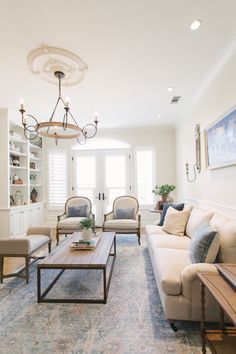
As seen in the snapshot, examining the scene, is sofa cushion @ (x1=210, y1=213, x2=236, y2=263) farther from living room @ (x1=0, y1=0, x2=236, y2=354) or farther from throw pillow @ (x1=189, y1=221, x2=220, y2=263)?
living room @ (x1=0, y1=0, x2=236, y2=354)

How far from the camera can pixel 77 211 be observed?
17.3 feet

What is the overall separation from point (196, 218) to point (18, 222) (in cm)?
399

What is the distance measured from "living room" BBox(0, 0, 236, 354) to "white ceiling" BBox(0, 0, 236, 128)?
1 centimetres

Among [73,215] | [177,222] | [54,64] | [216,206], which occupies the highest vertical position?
[54,64]

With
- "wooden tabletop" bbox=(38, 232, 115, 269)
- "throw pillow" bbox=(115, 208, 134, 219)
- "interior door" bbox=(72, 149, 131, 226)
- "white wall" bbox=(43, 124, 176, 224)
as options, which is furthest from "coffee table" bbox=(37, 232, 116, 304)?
"white wall" bbox=(43, 124, 176, 224)

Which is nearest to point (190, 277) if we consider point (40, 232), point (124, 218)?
point (40, 232)

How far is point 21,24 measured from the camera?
2139 millimetres

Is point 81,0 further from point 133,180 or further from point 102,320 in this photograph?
point 133,180

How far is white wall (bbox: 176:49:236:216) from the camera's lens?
8.80 ft

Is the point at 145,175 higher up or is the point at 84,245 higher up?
the point at 145,175

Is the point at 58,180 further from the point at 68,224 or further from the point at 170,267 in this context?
the point at 170,267

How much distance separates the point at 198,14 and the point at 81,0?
1.11 metres

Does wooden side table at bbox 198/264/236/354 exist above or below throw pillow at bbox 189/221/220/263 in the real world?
below

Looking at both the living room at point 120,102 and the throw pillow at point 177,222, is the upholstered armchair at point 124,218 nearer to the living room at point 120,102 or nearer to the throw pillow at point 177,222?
the living room at point 120,102
